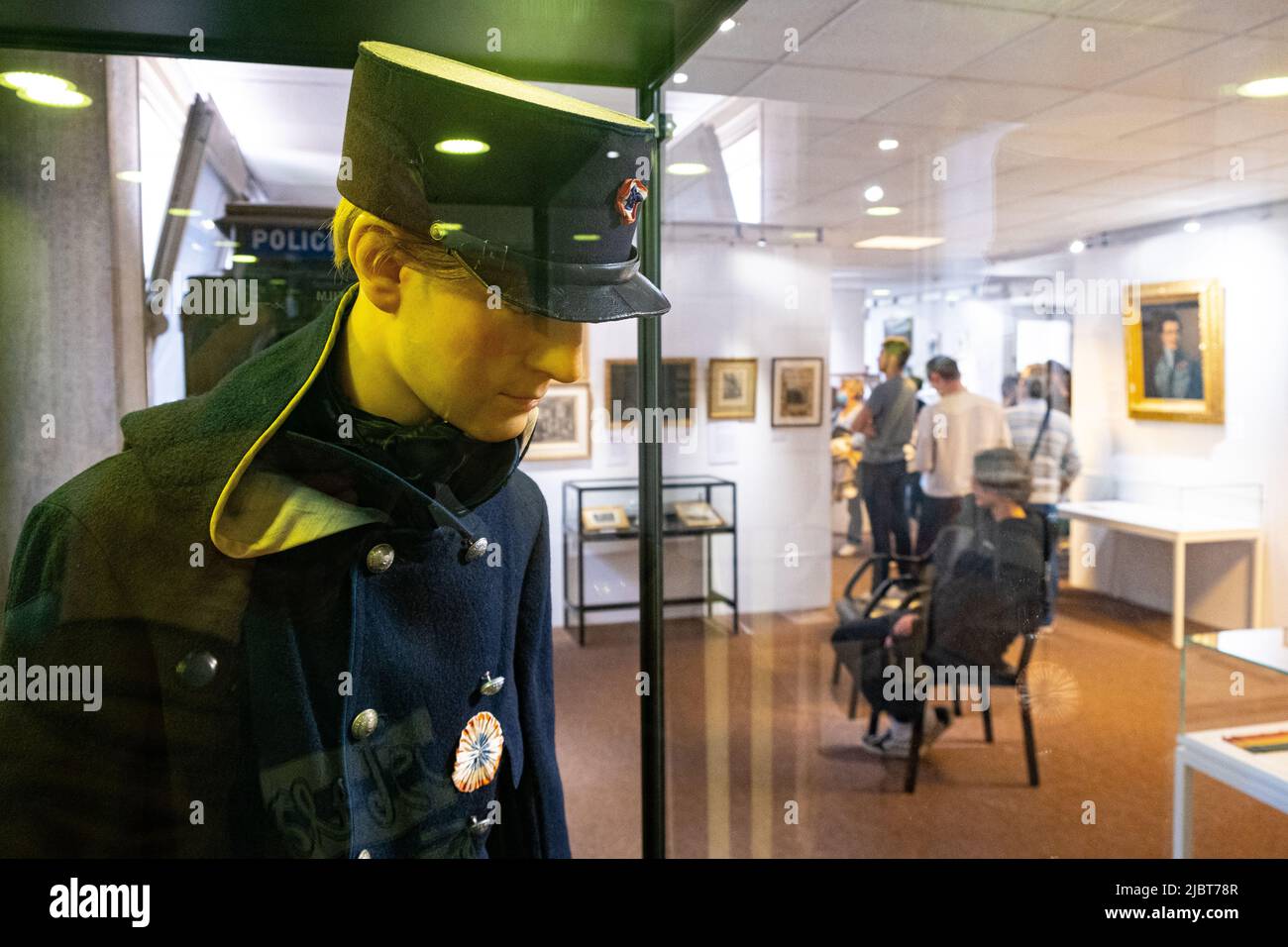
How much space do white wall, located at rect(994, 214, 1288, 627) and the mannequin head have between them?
2.29ft

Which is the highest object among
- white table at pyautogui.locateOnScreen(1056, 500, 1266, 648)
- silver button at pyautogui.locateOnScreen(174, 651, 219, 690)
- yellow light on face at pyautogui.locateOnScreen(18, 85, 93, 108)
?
yellow light on face at pyautogui.locateOnScreen(18, 85, 93, 108)

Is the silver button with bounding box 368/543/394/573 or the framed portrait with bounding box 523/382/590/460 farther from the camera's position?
the framed portrait with bounding box 523/382/590/460

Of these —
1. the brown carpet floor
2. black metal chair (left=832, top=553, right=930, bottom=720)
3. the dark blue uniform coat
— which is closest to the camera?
the dark blue uniform coat

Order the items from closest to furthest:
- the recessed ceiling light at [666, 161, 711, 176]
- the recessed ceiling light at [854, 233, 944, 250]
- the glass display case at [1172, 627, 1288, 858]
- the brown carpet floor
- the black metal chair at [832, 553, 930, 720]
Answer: the glass display case at [1172, 627, 1288, 858]
the brown carpet floor
the recessed ceiling light at [666, 161, 711, 176]
the recessed ceiling light at [854, 233, 944, 250]
the black metal chair at [832, 553, 930, 720]

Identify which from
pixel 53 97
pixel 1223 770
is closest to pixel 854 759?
pixel 1223 770

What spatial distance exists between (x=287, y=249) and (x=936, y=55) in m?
0.89

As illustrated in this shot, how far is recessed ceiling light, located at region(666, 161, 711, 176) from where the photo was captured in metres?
1.19

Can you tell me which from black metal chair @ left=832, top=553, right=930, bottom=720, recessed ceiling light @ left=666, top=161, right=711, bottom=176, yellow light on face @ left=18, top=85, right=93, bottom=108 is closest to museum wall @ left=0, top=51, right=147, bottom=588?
yellow light on face @ left=18, top=85, right=93, bottom=108

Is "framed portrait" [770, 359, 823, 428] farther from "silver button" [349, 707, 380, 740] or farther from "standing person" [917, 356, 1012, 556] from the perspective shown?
"silver button" [349, 707, 380, 740]

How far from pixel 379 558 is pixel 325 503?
0.07 metres

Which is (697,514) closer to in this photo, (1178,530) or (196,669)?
(1178,530)

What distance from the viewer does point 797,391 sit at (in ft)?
4.97

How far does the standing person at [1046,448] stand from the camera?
49.6 inches
